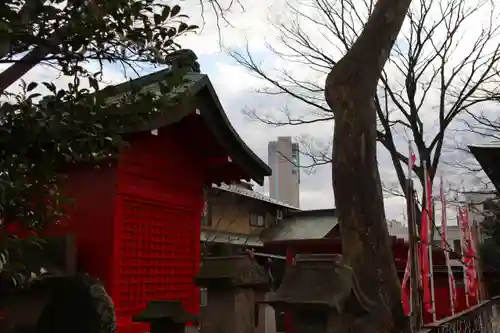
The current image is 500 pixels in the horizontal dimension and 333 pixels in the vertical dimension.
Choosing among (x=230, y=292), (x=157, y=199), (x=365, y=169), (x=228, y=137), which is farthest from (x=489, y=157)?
(x=157, y=199)

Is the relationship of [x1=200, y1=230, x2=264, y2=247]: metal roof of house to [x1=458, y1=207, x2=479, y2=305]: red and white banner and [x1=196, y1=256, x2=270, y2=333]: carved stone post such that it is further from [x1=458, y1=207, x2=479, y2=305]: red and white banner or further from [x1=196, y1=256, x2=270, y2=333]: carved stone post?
[x1=196, y1=256, x2=270, y2=333]: carved stone post

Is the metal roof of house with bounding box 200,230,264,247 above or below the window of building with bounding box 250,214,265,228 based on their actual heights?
below

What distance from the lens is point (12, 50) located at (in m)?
2.75

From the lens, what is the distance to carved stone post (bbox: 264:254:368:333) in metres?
3.79

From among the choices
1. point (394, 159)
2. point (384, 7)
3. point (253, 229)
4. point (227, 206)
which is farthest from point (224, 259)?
point (253, 229)

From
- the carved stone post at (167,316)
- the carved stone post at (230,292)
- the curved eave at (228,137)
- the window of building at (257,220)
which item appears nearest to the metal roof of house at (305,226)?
the window of building at (257,220)

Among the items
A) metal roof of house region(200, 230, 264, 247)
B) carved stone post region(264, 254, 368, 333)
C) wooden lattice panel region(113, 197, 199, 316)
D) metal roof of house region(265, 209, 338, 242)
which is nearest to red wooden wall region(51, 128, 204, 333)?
wooden lattice panel region(113, 197, 199, 316)

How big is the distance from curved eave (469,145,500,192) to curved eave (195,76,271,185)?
3378 mm

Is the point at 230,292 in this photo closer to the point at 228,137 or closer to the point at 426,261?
the point at 228,137

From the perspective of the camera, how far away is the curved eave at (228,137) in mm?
7551

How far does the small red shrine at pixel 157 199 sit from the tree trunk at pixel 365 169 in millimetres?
1835

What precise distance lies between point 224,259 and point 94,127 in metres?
2.47

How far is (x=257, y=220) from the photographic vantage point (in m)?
24.0

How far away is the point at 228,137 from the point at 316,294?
15.2ft
